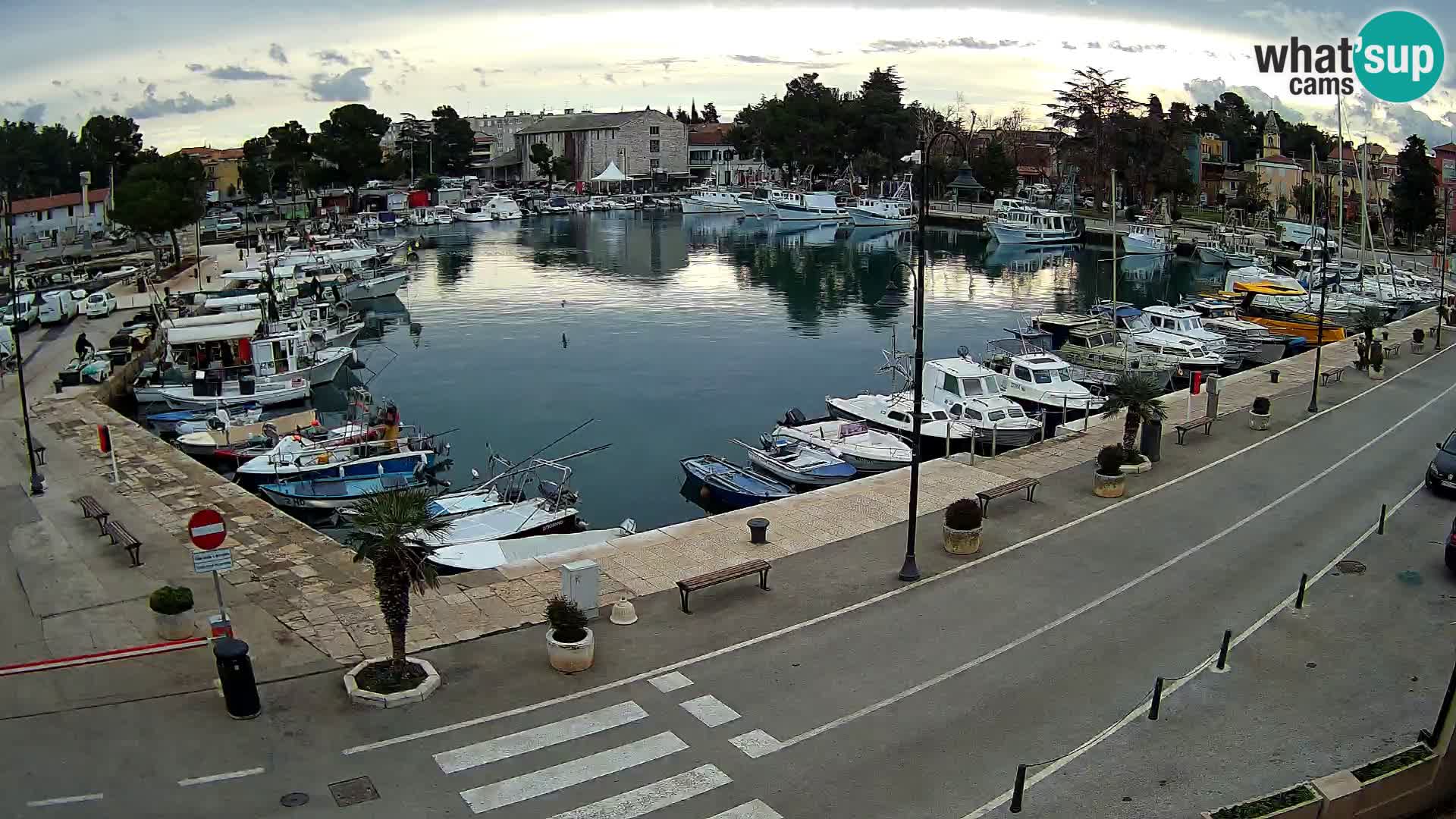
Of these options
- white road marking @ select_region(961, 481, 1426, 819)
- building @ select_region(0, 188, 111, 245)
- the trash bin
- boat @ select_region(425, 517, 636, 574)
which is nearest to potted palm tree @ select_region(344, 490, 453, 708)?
white road marking @ select_region(961, 481, 1426, 819)

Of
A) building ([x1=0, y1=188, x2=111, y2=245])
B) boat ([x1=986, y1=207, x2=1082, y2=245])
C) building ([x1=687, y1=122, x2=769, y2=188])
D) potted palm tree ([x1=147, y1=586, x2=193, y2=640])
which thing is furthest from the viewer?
building ([x1=687, y1=122, x2=769, y2=188])

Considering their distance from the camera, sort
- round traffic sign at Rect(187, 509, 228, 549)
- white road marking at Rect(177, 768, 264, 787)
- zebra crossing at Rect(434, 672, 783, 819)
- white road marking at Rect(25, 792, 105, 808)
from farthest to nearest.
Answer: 1. round traffic sign at Rect(187, 509, 228, 549)
2. white road marking at Rect(177, 768, 264, 787)
3. zebra crossing at Rect(434, 672, 783, 819)
4. white road marking at Rect(25, 792, 105, 808)

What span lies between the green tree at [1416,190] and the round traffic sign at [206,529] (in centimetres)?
8984

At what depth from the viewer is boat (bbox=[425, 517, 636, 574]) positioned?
24.0 metres

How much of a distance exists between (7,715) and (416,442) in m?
19.4

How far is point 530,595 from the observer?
19391 millimetres

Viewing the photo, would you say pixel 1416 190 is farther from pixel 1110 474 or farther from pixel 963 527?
pixel 963 527

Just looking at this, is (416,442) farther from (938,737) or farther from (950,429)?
(938,737)

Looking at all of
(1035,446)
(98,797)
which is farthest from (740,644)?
(1035,446)

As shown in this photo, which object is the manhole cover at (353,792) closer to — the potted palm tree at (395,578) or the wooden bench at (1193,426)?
the potted palm tree at (395,578)

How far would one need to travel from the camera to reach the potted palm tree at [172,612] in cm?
1719

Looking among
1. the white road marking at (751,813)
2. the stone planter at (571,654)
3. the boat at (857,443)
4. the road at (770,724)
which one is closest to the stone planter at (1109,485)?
the road at (770,724)

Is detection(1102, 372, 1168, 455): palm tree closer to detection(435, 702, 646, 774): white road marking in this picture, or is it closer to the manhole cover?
detection(435, 702, 646, 774): white road marking

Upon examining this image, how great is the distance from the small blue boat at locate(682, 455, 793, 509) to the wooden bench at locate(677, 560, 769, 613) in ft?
33.4
